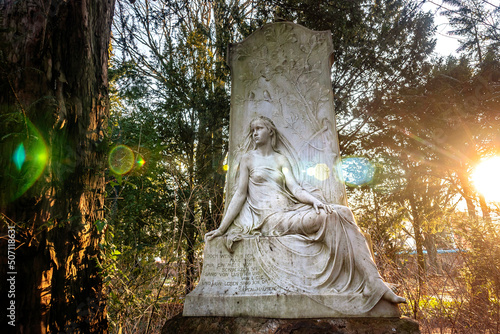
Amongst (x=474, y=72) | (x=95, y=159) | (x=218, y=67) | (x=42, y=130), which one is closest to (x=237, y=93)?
(x=95, y=159)

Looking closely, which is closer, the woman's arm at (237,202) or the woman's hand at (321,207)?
the woman's hand at (321,207)

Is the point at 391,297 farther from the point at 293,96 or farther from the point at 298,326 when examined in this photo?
the point at 293,96

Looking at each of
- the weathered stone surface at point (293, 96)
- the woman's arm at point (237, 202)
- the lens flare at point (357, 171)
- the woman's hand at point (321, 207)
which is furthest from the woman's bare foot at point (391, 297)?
the lens flare at point (357, 171)

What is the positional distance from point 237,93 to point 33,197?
2.69 m

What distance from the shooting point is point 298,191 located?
324 centimetres

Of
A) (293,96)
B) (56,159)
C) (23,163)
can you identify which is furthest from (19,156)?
(293,96)

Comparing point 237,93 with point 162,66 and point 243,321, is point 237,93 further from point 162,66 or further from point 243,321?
point 162,66

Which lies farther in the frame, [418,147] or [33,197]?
[418,147]

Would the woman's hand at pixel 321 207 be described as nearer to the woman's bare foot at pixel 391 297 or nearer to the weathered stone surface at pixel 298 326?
the woman's bare foot at pixel 391 297

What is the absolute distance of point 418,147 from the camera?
8.31 m

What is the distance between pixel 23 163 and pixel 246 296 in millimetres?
2032

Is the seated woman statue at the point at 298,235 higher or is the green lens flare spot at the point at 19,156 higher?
the green lens flare spot at the point at 19,156

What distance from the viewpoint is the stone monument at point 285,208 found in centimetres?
262

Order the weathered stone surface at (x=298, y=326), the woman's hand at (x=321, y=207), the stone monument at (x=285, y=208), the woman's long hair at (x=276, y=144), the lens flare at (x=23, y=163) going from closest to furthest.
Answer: the lens flare at (x=23, y=163)
the weathered stone surface at (x=298, y=326)
the stone monument at (x=285, y=208)
the woman's hand at (x=321, y=207)
the woman's long hair at (x=276, y=144)
